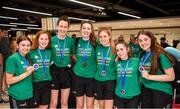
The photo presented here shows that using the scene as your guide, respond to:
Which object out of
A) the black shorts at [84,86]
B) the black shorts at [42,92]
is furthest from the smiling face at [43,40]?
the black shorts at [84,86]

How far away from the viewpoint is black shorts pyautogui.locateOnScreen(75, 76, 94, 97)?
378 cm

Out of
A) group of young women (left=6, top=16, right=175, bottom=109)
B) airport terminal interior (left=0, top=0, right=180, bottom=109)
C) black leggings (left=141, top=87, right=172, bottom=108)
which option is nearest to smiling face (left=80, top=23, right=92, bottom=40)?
group of young women (left=6, top=16, right=175, bottom=109)

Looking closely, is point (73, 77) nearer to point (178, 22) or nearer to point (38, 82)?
point (38, 82)

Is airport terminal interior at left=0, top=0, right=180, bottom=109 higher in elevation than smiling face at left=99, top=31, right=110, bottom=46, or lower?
higher

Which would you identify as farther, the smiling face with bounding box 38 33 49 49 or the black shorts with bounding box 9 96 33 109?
the smiling face with bounding box 38 33 49 49

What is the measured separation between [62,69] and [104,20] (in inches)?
677

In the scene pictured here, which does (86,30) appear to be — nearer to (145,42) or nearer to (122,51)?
(122,51)

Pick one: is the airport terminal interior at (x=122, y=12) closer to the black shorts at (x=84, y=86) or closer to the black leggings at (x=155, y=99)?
the black shorts at (x=84, y=86)

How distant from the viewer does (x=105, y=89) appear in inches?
143

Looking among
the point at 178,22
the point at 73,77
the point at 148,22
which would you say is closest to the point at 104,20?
the point at 148,22

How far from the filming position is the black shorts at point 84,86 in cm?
378

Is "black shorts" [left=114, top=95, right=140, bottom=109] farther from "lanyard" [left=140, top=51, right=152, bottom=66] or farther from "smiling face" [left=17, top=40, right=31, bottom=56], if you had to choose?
"smiling face" [left=17, top=40, right=31, bottom=56]

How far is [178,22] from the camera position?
1677 centimetres

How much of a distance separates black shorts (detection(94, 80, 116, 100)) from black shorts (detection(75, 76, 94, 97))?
0.30 feet
